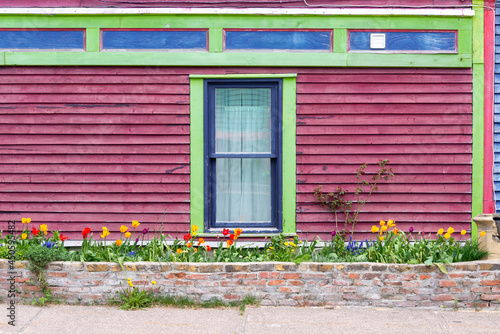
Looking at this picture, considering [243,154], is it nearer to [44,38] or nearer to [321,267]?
[321,267]

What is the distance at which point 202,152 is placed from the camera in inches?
217

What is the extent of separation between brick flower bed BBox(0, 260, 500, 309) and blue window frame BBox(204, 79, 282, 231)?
0.85 meters

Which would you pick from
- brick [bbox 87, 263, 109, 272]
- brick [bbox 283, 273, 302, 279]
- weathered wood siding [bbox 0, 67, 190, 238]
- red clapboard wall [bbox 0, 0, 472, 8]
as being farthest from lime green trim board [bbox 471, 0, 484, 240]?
brick [bbox 87, 263, 109, 272]

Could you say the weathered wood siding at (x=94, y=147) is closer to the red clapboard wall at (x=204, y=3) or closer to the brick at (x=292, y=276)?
the red clapboard wall at (x=204, y=3)

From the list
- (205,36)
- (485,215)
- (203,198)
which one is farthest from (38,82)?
(485,215)

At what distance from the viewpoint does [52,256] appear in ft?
15.9

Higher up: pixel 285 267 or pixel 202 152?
pixel 202 152

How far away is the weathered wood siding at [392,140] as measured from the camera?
5.49 m

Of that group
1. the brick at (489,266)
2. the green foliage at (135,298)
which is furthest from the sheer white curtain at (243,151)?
the brick at (489,266)

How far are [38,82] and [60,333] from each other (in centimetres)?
297

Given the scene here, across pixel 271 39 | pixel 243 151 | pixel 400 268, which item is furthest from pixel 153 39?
pixel 400 268

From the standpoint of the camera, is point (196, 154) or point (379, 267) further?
point (196, 154)

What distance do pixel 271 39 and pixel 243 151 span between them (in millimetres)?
1373

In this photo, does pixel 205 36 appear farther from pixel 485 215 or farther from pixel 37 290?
pixel 485 215
